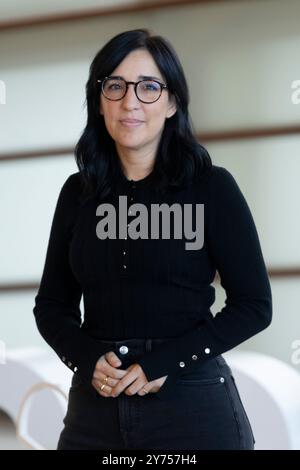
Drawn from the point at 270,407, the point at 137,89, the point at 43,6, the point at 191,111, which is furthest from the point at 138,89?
the point at 43,6

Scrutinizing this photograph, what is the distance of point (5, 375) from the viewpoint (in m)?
2.97

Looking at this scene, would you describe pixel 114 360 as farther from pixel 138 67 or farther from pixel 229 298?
pixel 138 67

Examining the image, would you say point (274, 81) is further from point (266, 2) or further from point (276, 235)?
point (276, 235)

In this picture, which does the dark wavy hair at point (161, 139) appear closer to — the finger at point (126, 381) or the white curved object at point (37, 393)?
the finger at point (126, 381)

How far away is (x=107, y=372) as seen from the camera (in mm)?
991

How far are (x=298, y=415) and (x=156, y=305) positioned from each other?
1.53 meters

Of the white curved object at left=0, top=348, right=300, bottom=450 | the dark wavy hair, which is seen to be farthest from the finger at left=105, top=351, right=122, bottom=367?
the white curved object at left=0, top=348, right=300, bottom=450

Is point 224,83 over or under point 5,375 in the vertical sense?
over

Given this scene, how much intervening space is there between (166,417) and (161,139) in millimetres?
415

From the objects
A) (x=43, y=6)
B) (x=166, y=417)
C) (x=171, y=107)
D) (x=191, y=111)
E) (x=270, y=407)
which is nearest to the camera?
(x=166, y=417)

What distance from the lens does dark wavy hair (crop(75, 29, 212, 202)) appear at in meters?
1.04

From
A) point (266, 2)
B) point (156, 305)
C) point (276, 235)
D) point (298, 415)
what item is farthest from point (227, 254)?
point (266, 2)

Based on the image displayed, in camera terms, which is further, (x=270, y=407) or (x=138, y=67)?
(x=270, y=407)
